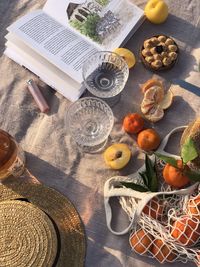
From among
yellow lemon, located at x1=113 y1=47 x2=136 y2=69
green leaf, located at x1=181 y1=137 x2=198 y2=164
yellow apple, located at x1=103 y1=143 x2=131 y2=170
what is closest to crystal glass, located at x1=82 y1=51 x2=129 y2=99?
yellow lemon, located at x1=113 y1=47 x2=136 y2=69

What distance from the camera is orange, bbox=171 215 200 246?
688 millimetres

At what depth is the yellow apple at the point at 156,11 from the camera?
900 millimetres

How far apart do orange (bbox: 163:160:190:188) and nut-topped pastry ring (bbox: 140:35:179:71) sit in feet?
0.75

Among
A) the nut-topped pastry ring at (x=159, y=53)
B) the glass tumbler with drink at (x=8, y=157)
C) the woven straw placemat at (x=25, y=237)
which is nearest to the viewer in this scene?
the woven straw placemat at (x=25, y=237)

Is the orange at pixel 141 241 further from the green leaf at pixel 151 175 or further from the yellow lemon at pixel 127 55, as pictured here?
the yellow lemon at pixel 127 55

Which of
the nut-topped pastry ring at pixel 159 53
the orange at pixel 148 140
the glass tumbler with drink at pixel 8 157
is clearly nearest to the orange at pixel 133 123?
the orange at pixel 148 140

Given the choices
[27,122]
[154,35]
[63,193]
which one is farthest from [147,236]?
[154,35]

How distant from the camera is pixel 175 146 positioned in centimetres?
83

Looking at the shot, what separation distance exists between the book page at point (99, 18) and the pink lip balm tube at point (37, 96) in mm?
158

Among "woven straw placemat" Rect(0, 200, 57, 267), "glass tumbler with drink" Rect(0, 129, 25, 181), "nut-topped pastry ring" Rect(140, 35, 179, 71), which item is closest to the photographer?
"woven straw placemat" Rect(0, 200, 57, 267)

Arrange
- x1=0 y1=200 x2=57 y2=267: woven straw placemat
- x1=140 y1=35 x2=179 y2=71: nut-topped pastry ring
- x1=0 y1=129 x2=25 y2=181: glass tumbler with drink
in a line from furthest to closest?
x1=140 y1=35 x2=179 y2=71: nut-topped pastry ring
x1=0 y1=129 x2=25 y2=181: glass tumbler with drink
x1=0 y1=200 x2=57 y2=267: woven straw placemat

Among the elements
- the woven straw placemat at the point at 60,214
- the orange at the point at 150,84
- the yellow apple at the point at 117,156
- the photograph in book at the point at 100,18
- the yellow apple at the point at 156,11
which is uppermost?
the yellow apple at the point at 156,11

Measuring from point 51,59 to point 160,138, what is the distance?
0.94 ft

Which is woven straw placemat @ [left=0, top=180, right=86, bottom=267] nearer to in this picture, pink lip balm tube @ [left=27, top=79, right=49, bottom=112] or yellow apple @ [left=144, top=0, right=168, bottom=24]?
pink lip balm tube @ [left=27, top=79, right=49, bottom=112]
